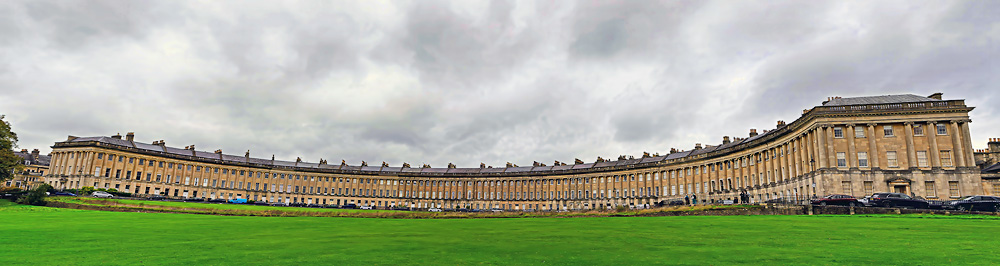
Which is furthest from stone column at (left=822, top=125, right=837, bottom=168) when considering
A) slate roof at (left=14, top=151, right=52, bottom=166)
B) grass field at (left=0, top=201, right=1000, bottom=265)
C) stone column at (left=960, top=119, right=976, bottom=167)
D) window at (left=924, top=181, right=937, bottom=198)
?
slate roof at (left=14, top=151, right=52, bottom=166)

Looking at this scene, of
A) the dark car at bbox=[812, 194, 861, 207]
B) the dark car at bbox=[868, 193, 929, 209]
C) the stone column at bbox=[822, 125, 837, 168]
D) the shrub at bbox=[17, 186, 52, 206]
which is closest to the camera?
the dark car at bbox=[868, 193, 929, 209]

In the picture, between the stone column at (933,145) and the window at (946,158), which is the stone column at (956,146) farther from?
the stone column at (933,145)

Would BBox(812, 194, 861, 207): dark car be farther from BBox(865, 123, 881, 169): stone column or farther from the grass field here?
the grass field

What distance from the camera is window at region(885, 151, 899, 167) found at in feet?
170

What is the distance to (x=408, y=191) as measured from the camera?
12862 centimetres

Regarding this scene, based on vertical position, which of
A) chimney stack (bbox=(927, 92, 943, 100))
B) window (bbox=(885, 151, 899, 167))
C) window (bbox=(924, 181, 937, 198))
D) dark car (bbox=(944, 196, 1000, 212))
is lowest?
dark car (bbox=(944, 196, 1000, 212))

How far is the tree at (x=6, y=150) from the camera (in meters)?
53.1

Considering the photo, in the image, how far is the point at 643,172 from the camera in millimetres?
100250

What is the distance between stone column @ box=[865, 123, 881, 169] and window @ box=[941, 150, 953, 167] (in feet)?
18.2

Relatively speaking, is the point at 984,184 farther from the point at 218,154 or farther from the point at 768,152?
the point at 218,154

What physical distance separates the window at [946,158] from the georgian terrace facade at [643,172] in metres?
0.09

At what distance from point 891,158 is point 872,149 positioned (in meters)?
2.08

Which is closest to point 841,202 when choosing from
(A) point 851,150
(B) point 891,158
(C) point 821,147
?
(C) point 821,147

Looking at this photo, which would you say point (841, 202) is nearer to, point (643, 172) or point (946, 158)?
point (946, 158)
